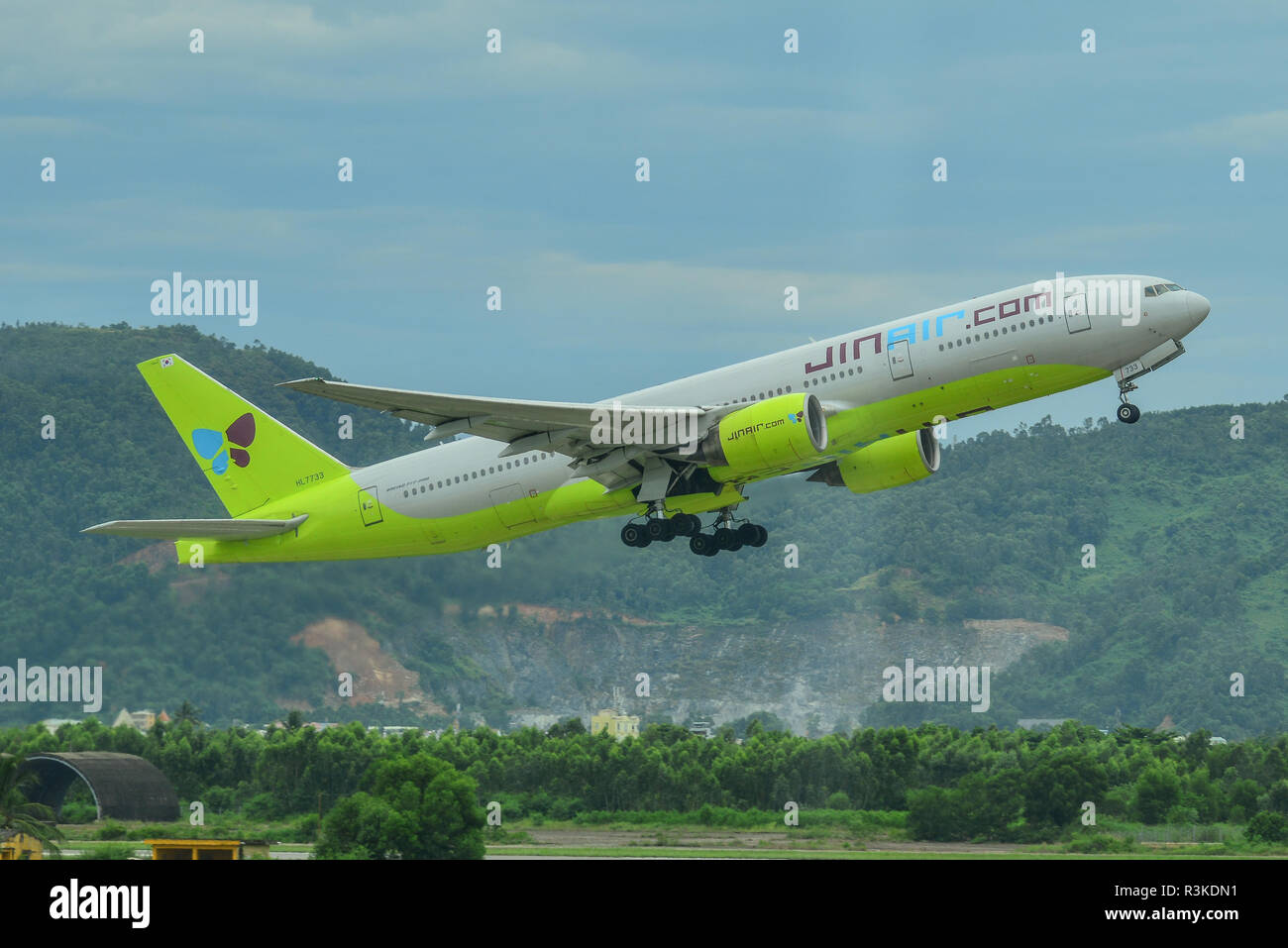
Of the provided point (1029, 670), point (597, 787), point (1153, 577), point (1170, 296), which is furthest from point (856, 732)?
point (1153, 577)

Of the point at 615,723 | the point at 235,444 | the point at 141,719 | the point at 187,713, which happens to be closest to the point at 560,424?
the point at 235,444

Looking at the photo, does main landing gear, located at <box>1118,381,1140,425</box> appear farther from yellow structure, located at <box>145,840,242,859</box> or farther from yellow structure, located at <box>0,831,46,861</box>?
yellow structure, located at <box>0,831,46,861</box>

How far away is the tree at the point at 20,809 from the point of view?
46156 mm

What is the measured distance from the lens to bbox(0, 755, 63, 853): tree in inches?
1817

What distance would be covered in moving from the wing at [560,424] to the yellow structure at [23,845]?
61.2 ft

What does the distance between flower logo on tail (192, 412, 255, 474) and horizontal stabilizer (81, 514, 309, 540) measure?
2.96 m

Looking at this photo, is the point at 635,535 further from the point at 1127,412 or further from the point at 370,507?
the point at 1127,412

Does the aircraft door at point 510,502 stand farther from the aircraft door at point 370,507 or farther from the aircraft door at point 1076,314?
the aircraft door at point 1076,314

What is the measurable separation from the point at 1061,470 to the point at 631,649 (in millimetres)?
84882

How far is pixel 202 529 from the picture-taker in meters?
43.6

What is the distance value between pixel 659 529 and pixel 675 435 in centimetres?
409
